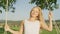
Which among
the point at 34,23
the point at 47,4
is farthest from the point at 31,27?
the point at 47,4

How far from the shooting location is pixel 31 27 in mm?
1134

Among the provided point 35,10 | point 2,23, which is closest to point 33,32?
point 35,10

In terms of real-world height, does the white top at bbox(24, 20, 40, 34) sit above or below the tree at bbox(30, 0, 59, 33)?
below

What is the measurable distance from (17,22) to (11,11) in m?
0.14

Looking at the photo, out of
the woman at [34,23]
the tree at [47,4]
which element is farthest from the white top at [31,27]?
the tree at [47,4]

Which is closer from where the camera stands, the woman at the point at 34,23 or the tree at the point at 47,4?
the woman at the point at 34,23

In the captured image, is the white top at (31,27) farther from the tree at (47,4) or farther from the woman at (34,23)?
the tree at (47,4)

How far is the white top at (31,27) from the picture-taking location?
44.2 inches

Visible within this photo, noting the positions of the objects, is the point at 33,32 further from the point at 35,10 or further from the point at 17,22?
the point at 17,22

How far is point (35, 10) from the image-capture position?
3.72 feet

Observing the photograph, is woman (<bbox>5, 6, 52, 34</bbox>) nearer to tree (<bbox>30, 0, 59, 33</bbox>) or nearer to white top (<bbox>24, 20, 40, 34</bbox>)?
white top (<bbox>24, 20, 40, 34</bbox>)

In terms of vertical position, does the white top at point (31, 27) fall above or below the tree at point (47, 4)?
below

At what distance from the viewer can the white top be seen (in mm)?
1122

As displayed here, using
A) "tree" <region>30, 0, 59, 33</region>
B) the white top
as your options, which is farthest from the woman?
"tree" <region>30, 0, 59, 33</region>
